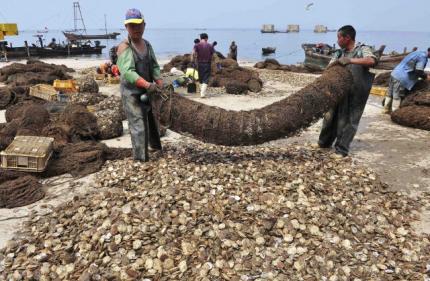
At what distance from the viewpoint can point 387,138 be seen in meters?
8.22

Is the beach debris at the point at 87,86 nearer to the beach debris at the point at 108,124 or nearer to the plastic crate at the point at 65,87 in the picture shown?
the plastic crate at the point at 65,87

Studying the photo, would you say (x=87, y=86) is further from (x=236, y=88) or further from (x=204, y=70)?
(x=236, y=88)

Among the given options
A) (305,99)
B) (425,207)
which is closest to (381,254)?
(425,207)

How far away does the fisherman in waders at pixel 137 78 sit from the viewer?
507 cm

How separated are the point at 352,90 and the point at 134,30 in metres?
3.73

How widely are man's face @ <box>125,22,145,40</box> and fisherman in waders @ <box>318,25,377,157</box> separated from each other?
128 inches

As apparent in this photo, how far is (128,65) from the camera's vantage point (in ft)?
16.7

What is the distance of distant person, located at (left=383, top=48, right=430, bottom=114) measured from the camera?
356 inches

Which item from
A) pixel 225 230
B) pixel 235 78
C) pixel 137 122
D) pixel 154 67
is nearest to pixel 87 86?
pixel 235 78

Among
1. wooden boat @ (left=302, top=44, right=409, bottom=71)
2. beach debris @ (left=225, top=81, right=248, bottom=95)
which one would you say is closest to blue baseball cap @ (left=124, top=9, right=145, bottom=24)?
beach debris @ (left=225, top=81, right=248, bottom=95)

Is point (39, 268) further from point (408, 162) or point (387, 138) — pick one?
point (387, 138)

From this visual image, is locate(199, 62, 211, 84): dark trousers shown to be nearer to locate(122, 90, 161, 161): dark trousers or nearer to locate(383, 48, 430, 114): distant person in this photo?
locate(383, 48, 430, 114): distant person

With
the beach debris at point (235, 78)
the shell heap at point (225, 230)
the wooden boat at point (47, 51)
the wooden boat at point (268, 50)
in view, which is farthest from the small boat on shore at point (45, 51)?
the shell heap at point (225, 230)

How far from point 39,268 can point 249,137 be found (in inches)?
130
